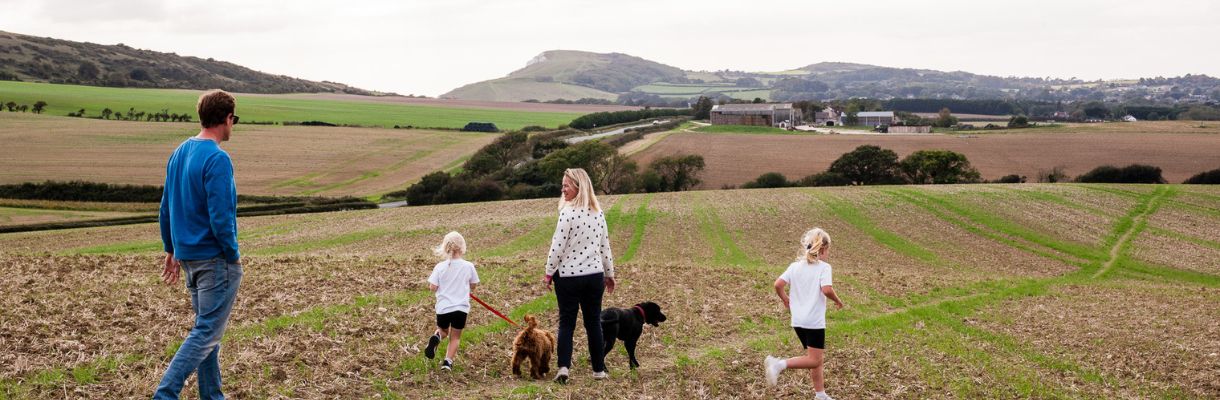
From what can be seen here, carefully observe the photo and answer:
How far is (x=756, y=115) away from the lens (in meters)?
130

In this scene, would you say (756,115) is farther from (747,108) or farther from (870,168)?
(870,168)

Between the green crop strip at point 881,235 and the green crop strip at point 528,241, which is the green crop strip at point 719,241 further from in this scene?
the green crop strip at point 528,241

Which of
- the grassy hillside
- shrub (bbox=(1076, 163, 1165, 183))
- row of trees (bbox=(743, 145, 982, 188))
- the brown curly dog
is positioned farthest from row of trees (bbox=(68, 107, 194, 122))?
the brown curly dog

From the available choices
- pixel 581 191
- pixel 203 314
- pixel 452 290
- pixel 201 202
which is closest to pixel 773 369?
pixel 581 191

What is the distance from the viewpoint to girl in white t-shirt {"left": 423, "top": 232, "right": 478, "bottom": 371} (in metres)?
A: 11.1

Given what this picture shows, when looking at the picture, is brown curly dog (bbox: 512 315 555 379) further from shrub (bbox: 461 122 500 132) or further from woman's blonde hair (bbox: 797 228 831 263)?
shrub (bbox: 461 122 500 132)

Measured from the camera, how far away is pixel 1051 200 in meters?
53.6

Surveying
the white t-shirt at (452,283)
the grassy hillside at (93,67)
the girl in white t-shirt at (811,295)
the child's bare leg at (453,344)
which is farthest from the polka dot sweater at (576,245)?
the grassy hillside at (93,67)

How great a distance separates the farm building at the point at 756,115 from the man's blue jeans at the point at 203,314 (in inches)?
4766

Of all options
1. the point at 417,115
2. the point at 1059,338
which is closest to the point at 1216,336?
the point at 1059,338

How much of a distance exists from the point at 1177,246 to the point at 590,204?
42358 mm

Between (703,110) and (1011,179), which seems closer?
(1011,179)

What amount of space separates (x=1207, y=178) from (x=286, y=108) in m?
119

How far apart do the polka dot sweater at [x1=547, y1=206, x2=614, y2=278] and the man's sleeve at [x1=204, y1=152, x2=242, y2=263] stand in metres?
3.77
